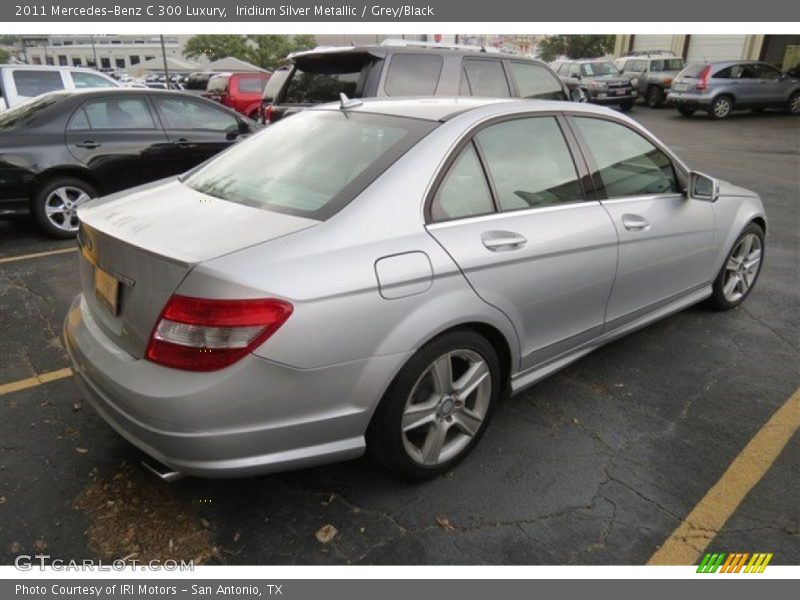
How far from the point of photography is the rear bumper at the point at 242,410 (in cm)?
201

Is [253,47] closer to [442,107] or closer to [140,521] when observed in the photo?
[442,107]

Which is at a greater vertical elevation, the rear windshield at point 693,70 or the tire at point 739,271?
the rear windshield at point 693,70

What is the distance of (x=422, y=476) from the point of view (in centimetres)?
261

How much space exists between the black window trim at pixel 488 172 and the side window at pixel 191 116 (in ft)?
16.6

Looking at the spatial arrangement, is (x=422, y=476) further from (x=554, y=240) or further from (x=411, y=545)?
(x=554, y=240)

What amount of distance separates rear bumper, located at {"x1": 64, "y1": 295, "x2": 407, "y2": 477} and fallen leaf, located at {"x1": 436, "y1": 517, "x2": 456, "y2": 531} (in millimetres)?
461

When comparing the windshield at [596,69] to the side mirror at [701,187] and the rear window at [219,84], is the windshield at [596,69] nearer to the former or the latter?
the rear window at [219,84]

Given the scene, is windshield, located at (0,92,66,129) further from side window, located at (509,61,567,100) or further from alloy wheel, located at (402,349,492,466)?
alloy wheel, located at (402,349,492,466)

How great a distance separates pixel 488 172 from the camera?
2.76 meters

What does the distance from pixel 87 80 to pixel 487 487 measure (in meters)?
11.5

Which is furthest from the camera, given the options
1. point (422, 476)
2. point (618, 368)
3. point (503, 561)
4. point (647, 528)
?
point (618, 368)

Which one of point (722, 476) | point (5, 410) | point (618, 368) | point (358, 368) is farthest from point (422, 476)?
point (5, 410)

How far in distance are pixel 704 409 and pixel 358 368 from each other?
2170 mm

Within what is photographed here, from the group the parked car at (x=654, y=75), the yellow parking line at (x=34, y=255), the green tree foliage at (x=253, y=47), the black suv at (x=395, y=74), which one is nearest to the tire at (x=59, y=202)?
the yellow parking line at (x=34, y=255)
